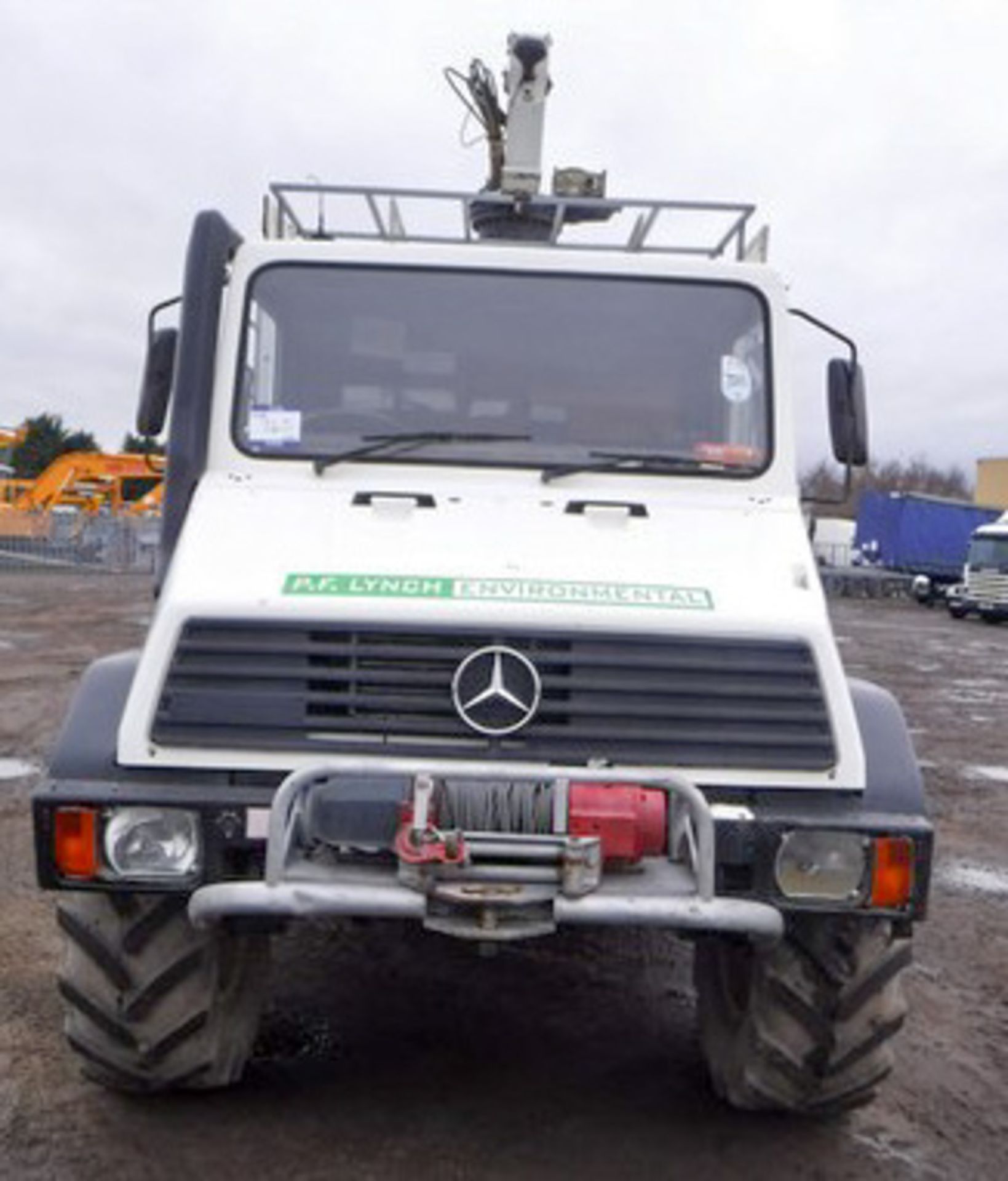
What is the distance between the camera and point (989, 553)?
3722 centimetres

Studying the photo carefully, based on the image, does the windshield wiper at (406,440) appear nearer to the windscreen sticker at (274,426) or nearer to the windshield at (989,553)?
the windscreen sticker at (274,426)

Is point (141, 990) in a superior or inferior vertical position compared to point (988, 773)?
superior

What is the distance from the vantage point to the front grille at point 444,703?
152 inches

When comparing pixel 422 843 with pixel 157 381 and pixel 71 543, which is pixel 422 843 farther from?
pixel 71 543

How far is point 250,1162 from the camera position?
390cm

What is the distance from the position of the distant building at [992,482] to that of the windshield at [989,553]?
2841cm

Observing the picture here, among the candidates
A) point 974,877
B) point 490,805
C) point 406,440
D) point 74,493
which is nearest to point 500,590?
point 490,805

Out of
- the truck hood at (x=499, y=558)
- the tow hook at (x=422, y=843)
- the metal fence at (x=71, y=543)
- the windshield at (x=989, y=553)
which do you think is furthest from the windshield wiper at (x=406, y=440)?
the windshield at (x=989, y=553)

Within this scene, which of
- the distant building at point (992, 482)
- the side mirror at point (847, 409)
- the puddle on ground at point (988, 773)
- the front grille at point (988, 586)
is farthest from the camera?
the distant building at point (992, 482)

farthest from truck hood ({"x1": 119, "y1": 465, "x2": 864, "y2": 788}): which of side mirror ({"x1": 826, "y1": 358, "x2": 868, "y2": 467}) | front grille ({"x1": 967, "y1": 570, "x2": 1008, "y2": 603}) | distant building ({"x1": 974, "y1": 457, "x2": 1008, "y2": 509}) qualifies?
distant building ({"x1": 974, "y1": 457, "x2": 1008, "y2": 509})

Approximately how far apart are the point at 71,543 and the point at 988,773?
27630mm

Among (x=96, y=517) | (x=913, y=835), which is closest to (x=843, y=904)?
(x=913, y=835)

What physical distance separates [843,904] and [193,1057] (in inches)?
73.0

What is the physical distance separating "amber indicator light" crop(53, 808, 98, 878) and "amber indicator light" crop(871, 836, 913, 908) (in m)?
2.02
